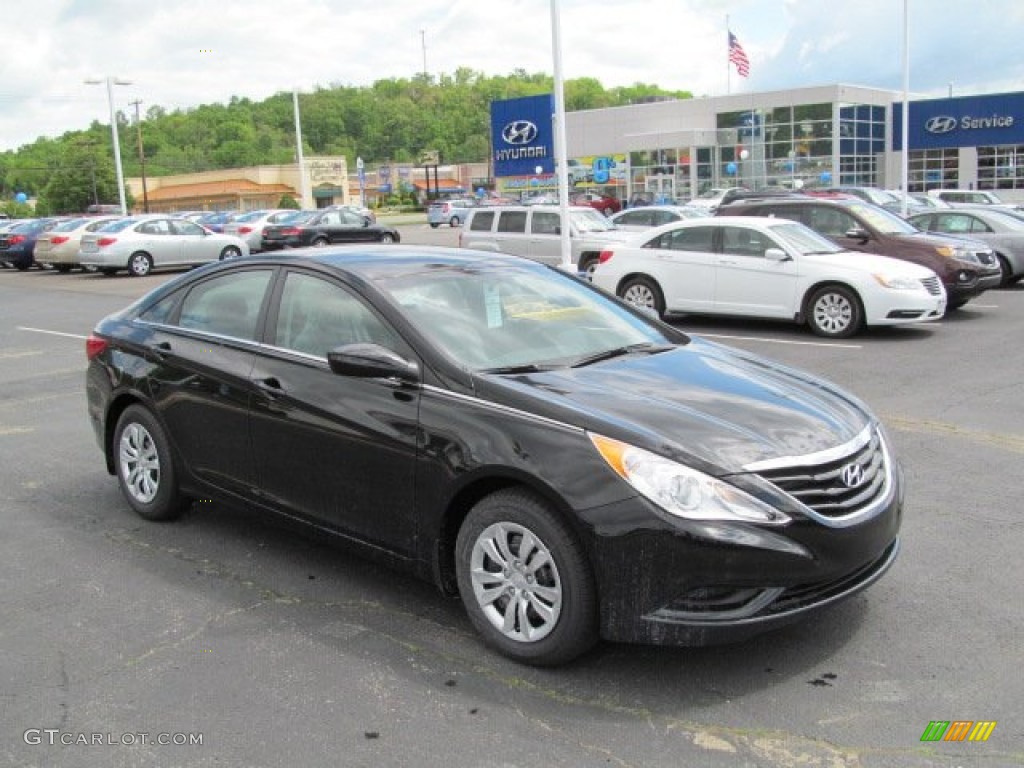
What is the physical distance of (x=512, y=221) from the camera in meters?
19.6

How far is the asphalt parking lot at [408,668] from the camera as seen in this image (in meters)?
3.30

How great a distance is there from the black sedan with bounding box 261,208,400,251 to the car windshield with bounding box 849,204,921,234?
18.2 metres

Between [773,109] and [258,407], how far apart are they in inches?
2226

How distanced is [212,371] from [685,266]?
946 centimetres

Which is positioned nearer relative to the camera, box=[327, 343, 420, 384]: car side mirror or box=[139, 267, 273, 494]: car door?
A: box=[327, 343, 420, 384]: car side mirror

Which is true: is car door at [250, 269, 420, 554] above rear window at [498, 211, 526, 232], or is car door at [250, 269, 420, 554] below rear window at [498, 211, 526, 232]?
below

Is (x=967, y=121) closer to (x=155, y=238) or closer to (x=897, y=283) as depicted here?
(x=155, y=238)

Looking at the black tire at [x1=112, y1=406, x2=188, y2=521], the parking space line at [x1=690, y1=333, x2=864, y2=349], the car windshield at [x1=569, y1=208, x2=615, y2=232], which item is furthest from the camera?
the car windshield at [x1=569, y1=208, x2=615, y2=232]

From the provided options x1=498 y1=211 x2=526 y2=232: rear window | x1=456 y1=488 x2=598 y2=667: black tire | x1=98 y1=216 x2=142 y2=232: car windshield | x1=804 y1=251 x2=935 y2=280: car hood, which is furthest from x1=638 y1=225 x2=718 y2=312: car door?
x1=98 y1=216 x2=142 y2=232: car windshield

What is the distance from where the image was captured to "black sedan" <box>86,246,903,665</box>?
3508 millimetres

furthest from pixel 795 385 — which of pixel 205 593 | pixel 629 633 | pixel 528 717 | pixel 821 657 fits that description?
pixel 205 593

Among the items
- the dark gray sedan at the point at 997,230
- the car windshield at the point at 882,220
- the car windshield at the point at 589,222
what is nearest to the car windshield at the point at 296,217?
the car windshield at the point at 589,222

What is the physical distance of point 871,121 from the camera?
188 feet

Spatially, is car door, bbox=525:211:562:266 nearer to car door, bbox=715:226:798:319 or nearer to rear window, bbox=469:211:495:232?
rear window, bbox=469:211:495:232
